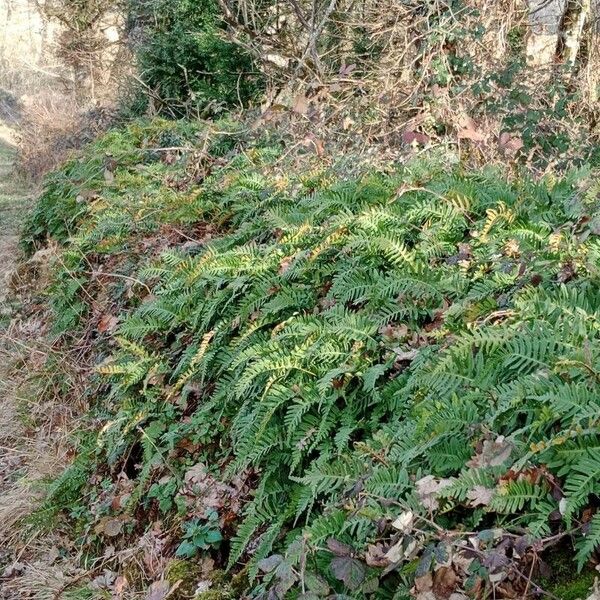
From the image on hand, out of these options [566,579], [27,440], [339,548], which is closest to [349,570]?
[339,548]

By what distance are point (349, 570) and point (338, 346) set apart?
49.6 inches

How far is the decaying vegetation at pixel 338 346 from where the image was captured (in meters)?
2.31

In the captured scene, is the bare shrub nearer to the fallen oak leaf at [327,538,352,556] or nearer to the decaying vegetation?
the decaying vegetation

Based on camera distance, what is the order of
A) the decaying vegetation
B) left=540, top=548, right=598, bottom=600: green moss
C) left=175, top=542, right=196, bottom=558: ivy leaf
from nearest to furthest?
left=540, top=548, right=598, bottom=600: green moss, the decaying vegetation, left=175, top=542, right=196, bottom=558: ivy leaf

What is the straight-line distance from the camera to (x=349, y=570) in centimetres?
235

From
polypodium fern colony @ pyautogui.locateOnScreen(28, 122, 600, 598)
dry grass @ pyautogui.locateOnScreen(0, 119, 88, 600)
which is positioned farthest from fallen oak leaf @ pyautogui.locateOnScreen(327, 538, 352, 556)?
dry grass @ pyautogui.locateOnScreen(0, 119, 88, 600)

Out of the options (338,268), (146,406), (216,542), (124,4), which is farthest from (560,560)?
(124,4)

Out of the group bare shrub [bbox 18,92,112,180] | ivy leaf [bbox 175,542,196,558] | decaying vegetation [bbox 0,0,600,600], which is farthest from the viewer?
bare shrub [bbox 18,92,112,180]

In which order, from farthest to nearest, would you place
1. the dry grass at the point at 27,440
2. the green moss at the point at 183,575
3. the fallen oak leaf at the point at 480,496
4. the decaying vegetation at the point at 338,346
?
the dry grass at the point at 27,440 → the green moss at the point at 183,575 → the decaying vegetation at the point at 338,346 → the fallen oak leaf at the point at 480,496

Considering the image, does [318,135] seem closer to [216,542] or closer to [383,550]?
[216,542]

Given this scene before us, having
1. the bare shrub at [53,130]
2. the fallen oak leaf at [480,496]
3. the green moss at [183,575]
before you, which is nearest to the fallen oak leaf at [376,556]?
the fallen oak leaf at [480,496]

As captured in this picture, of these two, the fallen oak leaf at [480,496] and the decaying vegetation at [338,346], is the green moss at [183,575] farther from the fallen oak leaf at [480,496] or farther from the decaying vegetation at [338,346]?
the fallen oak leaf at [480,496]

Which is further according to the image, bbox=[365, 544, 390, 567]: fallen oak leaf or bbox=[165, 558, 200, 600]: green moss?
bbox=[165, 558, 200, 600]: green moss

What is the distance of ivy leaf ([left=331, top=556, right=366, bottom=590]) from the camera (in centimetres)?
234
